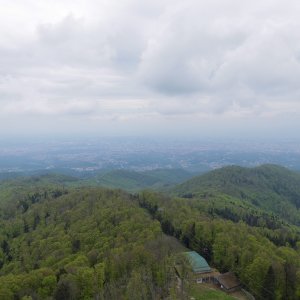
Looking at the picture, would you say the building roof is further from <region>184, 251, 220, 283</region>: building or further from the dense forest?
<region>184, 251, 220, 283</region>: building

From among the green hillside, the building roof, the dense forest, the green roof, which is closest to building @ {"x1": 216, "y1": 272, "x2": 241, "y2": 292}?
the building roof

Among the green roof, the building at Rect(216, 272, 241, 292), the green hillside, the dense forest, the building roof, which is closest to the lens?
the green hillside

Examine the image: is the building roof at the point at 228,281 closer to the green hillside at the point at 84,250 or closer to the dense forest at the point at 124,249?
the dense forest at the point at 124,249

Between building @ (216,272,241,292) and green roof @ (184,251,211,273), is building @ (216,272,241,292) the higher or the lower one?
the lower one

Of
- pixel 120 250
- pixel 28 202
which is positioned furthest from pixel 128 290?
pixel 28 202

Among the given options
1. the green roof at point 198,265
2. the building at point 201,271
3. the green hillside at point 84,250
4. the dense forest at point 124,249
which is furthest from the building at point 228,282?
the green hillside at point 84,250

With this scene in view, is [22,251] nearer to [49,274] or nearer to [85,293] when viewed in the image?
[49,274]

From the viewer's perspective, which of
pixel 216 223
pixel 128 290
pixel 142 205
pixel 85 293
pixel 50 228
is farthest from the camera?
pixel 142 205
